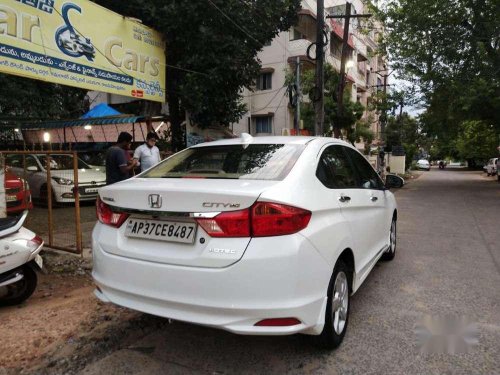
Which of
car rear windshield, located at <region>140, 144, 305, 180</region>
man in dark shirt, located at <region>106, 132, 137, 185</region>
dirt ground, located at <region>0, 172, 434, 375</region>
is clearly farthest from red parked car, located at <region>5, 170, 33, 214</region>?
car rear windshield, located at <region>140, 144, 305, 180</region>

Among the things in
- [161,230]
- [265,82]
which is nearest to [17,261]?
[161,230]

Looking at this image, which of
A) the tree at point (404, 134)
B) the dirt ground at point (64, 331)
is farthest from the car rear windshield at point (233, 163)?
the tree at point (404, 134)

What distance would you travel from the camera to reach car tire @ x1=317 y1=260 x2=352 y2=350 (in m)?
2.84

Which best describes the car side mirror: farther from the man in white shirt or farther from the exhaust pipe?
the exhaust pipe

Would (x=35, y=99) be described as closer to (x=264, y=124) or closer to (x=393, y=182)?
(x=264, y=124)

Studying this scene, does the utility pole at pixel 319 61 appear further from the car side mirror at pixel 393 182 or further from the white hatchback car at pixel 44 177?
the car side mirror at pixel 393 182

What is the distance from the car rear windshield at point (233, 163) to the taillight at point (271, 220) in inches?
13.7

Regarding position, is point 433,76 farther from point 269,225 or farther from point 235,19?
point 269,225

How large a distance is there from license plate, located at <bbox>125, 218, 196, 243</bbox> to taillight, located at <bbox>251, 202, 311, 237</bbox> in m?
0.41

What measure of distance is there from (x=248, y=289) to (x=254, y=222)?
40cm

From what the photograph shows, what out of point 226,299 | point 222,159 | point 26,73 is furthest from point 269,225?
point 26,73

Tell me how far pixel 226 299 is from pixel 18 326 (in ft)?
7.03

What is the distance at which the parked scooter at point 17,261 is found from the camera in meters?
3.65

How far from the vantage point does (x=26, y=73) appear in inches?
220
